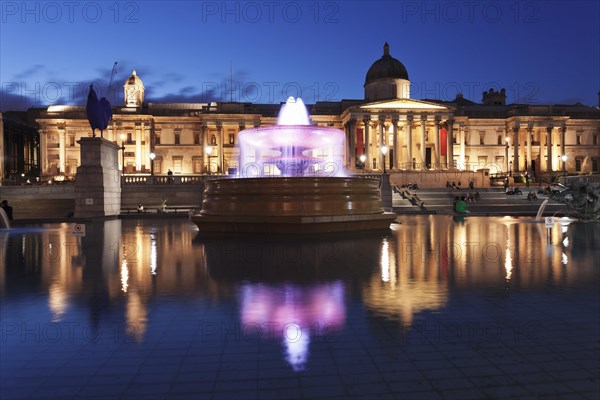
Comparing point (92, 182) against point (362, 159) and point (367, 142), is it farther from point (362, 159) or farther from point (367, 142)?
point (367, 142)

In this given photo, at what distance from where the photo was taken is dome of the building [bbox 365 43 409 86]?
217 ft

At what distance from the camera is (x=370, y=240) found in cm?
1246

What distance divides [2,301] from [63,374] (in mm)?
2856

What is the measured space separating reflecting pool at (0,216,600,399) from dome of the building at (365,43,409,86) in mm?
59846

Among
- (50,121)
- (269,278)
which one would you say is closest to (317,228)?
(269,278)

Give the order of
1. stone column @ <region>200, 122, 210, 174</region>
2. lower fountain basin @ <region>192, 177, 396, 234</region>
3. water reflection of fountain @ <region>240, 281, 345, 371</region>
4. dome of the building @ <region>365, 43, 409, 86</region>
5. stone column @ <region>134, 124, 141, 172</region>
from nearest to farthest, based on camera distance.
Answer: water reflection of fountain @ <region>240, 281, 345, 371</region> < lower fountain basin @ <region>192, 177, 396, 234</region> < stone column @ <region>200, 122, 210, 174</region> < stone column @ <region>134, 124, 141, 172</region> < dome of the building @ <region>365, 43, 409, 86</region>

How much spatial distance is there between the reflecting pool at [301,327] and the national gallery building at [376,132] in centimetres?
5276

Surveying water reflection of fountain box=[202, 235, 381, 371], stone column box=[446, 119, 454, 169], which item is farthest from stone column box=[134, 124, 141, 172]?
water reflection of fountain box=[202, 235, 381, 371]

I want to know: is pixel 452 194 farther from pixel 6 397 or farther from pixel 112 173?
pixel 6 397

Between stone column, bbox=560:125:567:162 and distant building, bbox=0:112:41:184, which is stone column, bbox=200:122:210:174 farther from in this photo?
stone column, bbox=560:125:567:162

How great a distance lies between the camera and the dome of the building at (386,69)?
66188 mm

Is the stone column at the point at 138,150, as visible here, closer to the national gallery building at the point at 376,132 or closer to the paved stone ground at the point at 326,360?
the national gallery building at the point at 376,132

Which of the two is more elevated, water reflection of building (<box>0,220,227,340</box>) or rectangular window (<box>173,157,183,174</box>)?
rectangular window (<box>173,157,183,174</box>)

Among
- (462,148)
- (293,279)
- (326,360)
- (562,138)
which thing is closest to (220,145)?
(462,148)
